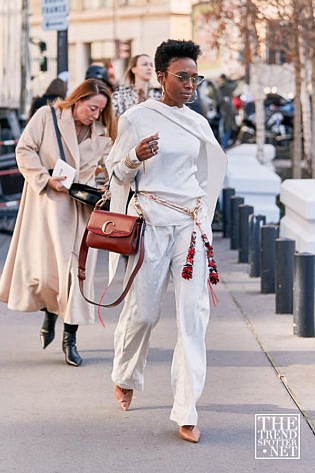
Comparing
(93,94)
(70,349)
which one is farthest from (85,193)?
(70,349)

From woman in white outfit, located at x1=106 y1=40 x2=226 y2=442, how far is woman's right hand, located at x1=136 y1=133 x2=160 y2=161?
8 cm

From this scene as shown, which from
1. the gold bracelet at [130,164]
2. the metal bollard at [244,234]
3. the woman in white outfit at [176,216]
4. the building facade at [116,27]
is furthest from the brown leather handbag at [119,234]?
the building facade at [116,27]

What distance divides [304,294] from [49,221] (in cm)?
192

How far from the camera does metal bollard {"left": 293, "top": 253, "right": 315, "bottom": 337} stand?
9.50 m

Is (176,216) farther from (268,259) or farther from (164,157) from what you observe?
(268,259)

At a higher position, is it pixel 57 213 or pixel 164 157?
pixel 164 157

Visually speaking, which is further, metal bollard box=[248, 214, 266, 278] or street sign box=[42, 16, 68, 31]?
street sign box=[42, 16, 68, 31]

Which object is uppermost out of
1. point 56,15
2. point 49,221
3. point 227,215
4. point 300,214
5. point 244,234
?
point 56,15

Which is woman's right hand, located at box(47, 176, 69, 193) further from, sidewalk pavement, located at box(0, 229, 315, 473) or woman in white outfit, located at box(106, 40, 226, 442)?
woman in white outfit, located at box(106, 40, 226, 442)

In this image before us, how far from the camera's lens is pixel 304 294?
9.53m

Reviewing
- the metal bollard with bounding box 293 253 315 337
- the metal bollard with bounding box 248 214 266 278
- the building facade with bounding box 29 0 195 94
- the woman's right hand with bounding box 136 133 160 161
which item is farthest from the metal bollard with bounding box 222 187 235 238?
the building facade with bounding box 29 0 195 94

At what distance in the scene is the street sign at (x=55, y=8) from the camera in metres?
19.1

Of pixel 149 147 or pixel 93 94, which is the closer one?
pixel 149 147

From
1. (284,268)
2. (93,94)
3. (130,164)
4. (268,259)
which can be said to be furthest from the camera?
(268,259)
